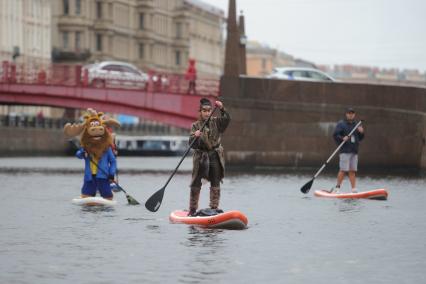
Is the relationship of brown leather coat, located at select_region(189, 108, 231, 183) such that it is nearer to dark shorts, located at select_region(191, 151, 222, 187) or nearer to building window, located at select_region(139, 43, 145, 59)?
dark shorts, located at select_region(191, 151, 222, 187)

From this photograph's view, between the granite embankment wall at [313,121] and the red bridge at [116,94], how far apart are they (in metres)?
5.37

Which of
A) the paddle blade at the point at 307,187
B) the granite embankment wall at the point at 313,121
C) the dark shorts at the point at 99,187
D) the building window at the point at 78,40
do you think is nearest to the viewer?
the dark shorts at the point at 99,187

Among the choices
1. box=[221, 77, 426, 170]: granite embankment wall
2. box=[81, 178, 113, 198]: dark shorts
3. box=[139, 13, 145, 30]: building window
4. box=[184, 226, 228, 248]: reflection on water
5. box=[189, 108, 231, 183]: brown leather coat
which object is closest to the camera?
box=[184, 226, 228, 248]: reflection on water

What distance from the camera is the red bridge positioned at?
5781 centimetres

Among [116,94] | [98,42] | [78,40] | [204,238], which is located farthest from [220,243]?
[98,42]

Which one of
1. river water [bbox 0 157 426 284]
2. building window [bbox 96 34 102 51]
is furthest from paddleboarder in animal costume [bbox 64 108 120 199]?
building window [bbox 96 34 102 51]

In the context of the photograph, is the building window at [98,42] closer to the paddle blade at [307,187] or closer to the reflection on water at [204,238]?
the paddle blade at [307,187]

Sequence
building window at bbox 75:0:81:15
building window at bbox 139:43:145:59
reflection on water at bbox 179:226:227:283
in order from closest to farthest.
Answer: reflection on water at bbox 179:226:227:283
building window at bbox 75:0:81:15
building window at bbox 139:43:145:59

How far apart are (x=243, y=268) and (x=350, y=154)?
14.3 meters

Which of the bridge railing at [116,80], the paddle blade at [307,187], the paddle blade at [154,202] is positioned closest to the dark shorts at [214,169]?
the paddle blade at [154,202]

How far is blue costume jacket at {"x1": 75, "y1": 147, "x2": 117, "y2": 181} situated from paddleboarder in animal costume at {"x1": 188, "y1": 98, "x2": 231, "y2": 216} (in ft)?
15.2

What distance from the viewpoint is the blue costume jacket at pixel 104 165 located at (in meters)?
27.0

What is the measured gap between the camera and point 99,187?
27.3m

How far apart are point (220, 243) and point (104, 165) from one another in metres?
7.83
